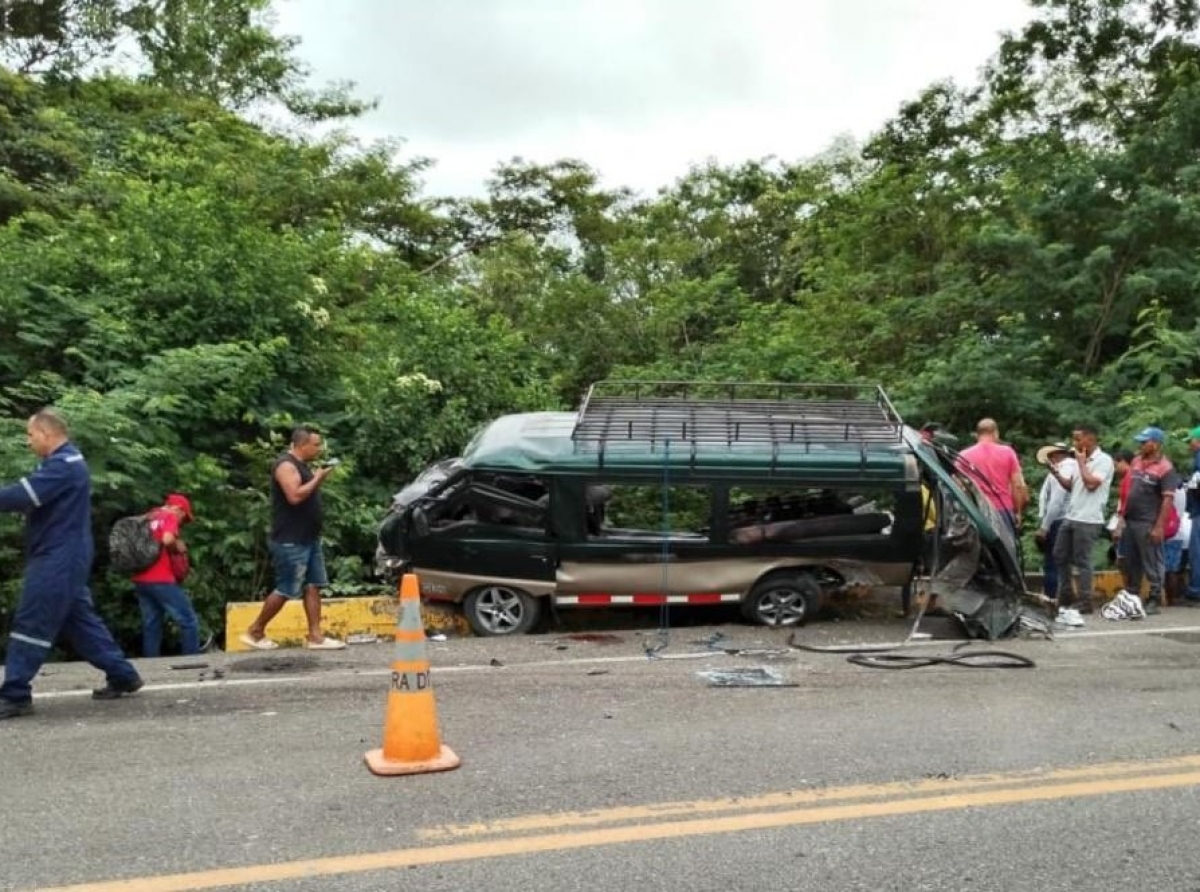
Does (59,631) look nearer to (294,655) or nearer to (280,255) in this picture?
(294,655)

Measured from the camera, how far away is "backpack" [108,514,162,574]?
8008 millimetres

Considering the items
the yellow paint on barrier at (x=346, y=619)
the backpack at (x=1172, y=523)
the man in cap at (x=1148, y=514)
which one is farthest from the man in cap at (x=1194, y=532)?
the yellow paint on barrier at (x=346, y=619)

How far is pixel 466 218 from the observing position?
29125 millimetres

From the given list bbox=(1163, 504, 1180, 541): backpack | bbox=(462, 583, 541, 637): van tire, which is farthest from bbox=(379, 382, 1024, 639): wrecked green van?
bbox=(1163, 504, 1180, 541): backpack

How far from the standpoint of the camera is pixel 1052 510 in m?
9.81

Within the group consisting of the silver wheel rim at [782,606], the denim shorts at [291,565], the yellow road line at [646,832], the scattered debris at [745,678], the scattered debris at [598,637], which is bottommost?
the yellow road line at [646,832]

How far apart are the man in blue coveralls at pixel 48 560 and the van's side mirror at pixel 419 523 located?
2996 mm

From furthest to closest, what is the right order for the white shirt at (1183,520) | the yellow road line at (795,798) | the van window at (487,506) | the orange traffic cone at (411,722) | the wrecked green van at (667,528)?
the white shirt at (1183,520), the van window at (487,506), the wrecked green van at (667,528), the orange traffic cone at (411,722), the yellow road line at (795,798)

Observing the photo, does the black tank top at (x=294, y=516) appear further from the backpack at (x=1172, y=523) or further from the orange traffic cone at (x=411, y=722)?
the backpack at (x=1172, y=523)

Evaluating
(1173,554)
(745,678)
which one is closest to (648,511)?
(745,678)

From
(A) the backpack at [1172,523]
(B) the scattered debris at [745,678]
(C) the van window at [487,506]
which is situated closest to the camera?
(B) the scattered debris at [745,678]

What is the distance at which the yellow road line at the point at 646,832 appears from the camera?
12.2 feet

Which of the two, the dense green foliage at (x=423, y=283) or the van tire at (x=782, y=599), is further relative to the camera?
the dense green foliage at (x=423, y=283)

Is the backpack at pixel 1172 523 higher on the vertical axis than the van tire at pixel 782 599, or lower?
higher
